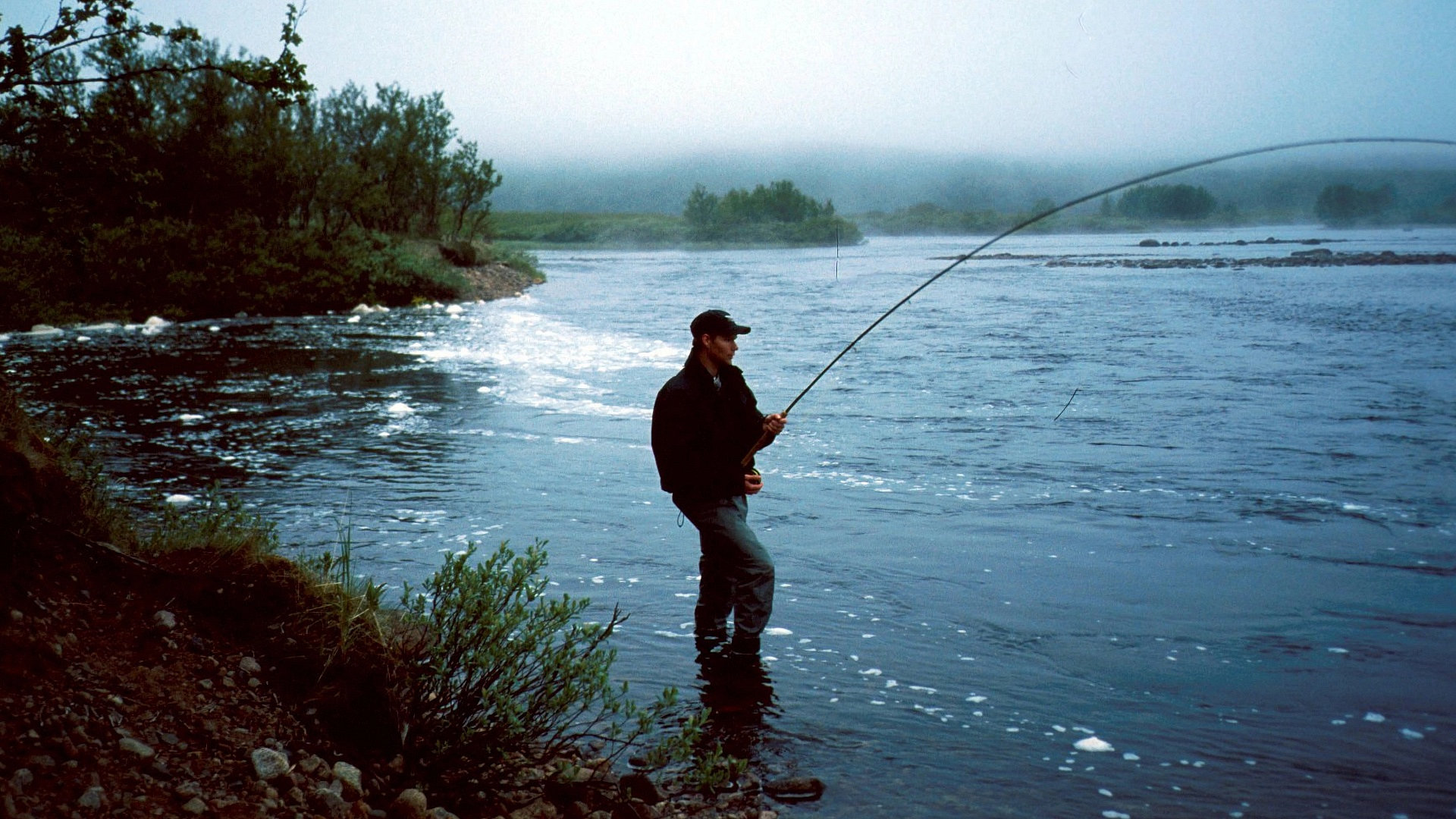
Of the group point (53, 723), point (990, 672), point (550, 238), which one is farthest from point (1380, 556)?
point (550, 238)

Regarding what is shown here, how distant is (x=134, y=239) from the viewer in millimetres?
24719

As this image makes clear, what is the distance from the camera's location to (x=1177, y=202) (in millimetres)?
63656

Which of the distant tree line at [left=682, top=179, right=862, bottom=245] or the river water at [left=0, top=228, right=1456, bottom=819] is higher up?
the distant tree line at [left=682, top=179, right=862, bottom=245]

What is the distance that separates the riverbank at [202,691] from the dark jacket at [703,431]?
4.94 feet

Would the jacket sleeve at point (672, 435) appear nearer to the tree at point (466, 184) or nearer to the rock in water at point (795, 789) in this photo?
the rock in water at point (795, 789)

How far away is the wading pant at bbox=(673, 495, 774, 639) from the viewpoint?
17.9ft

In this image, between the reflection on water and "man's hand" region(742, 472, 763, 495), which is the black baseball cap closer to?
"man's hand" region(742, 472, 763, 495)

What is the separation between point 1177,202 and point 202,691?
2643 inches

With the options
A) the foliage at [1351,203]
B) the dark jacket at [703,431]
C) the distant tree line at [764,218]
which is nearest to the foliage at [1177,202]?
the foliage at [1351,203]

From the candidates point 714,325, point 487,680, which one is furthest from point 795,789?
point 714,325

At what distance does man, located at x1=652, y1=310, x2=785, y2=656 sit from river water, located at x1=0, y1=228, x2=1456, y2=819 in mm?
462

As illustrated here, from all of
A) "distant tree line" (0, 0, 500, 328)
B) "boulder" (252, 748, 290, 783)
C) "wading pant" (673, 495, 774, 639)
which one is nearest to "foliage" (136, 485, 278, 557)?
"boulder" (252, 748, 290, 783)

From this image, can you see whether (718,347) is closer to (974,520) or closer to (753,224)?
(974,520)

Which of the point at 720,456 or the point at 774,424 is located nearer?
the point at 774,424
